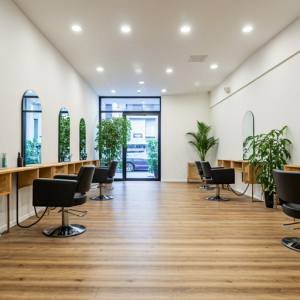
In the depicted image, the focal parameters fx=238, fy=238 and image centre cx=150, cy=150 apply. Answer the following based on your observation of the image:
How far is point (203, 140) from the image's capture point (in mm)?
8305

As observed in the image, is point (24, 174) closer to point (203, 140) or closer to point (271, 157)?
point (271, 157)

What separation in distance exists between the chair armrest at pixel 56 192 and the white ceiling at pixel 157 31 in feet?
8.53


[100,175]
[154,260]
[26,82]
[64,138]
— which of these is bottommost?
[154,260]

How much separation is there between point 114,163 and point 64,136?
129 cm

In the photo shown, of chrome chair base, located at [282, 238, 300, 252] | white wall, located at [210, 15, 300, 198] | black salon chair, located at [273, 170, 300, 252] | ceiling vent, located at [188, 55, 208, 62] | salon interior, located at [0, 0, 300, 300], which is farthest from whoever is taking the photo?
ceiling vent, located at [188, 55, 208, 62]

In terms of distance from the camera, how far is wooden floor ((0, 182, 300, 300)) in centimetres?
177

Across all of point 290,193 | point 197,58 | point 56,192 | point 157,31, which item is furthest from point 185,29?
point 56,192

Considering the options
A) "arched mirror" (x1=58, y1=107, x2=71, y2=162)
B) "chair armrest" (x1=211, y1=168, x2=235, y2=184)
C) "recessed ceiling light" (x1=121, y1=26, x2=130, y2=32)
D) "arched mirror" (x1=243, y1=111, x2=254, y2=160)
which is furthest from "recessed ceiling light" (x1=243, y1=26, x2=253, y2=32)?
"arched mirror" (x1=58, y1=107, x2=71, y2=162)

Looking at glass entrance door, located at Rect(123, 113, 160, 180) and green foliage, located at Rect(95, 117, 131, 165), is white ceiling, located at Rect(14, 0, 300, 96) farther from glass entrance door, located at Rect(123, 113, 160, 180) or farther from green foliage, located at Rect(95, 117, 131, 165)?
glass entrance door, located at Rect(123, 113, 160, 180)

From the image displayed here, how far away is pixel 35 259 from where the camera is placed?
229 cm

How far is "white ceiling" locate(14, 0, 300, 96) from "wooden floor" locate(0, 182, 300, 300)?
321cm

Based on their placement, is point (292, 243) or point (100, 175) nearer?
point (292, 243)

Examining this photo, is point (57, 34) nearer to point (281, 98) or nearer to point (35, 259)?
point (35, 259)

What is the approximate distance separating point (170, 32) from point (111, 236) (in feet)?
11.8
